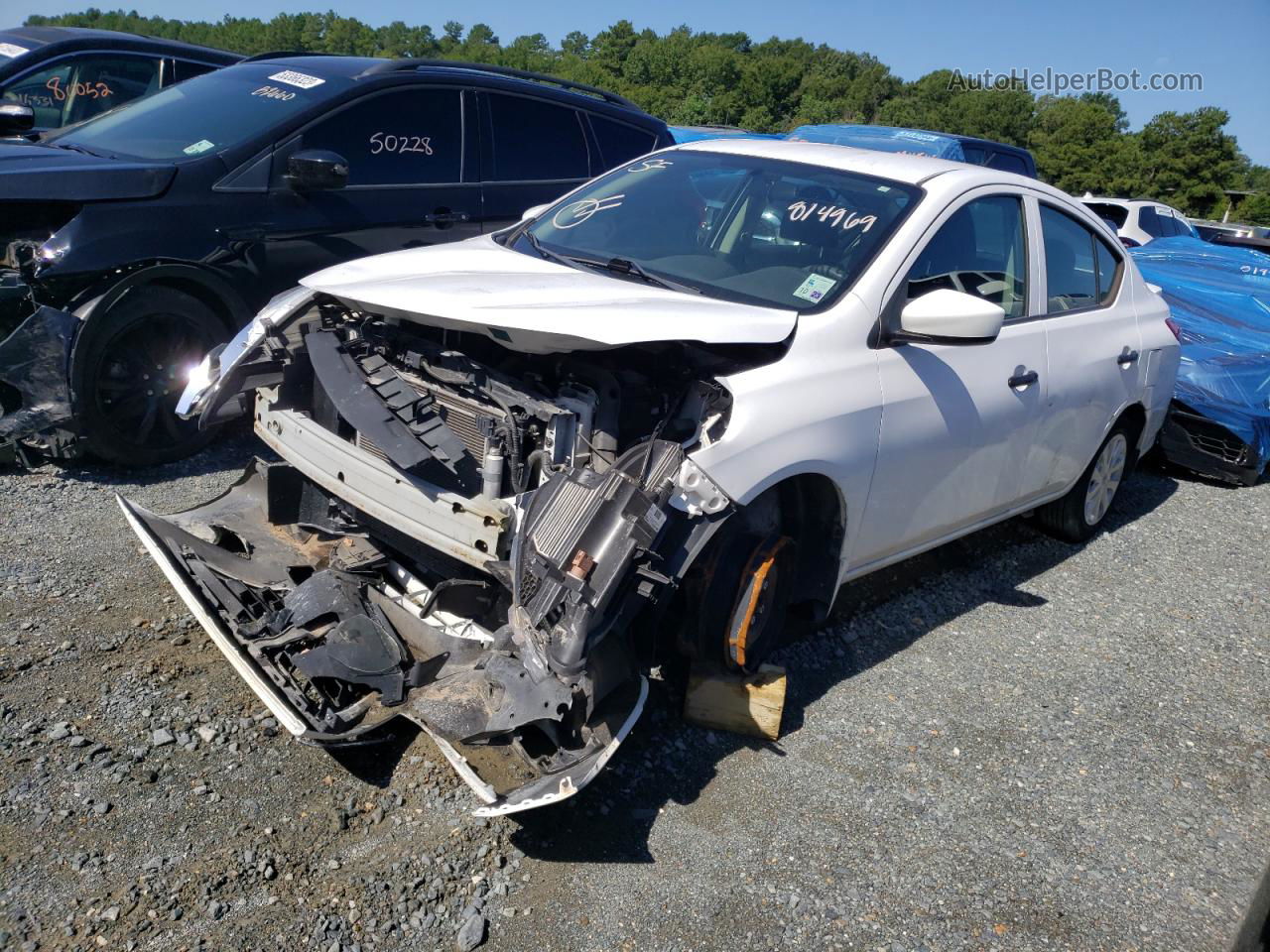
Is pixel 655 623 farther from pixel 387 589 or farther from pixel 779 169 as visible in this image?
pixel 779 169

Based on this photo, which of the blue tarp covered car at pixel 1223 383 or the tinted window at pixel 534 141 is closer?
the tinted window at pixel 534 141

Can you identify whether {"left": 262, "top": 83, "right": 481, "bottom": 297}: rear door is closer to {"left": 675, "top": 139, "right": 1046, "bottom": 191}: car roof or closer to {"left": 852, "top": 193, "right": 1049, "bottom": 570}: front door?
{"left": 675, "top": 139, "right": 1046, "bottom": 191}: car roof

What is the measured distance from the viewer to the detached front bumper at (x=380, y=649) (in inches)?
108

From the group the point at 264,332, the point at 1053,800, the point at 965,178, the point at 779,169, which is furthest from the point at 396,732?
the point at 965,178

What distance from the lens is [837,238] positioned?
12.4 ft

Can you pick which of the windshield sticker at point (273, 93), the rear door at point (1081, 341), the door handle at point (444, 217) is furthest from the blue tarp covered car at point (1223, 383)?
the windshield sticker at point (273, 93)

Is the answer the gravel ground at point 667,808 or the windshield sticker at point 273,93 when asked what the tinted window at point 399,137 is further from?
the gravel ground at point 667,808

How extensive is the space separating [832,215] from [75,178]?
3495mm

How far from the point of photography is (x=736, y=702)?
3.43 m

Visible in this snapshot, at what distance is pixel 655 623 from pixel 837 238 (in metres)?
1.68

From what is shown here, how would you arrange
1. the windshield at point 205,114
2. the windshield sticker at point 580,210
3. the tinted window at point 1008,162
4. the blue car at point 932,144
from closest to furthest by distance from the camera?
the windshield sticker at point 580,210, the windshield at point 205,114, the blue car at point 932,144, the tinted window at point 1008,162

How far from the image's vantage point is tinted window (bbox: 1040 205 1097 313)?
14.9 feet

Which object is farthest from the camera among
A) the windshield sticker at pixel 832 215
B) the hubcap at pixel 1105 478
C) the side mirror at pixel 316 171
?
the hubcap at pixel 1105 478

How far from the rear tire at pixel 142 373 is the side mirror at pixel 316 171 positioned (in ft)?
2.75
